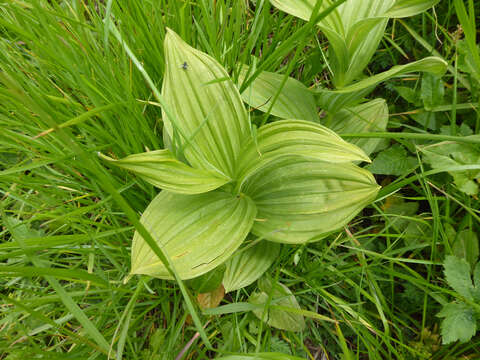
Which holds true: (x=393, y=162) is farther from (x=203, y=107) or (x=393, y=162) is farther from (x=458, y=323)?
(x=203, y=107)

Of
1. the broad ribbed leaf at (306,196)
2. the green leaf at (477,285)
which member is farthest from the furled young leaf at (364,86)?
the green leaf at (477,285)

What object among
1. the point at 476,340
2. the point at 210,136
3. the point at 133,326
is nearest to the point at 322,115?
the point at 210,136

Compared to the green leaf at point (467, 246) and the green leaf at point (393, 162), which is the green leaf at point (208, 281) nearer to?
the green leaf at point (393, 162)

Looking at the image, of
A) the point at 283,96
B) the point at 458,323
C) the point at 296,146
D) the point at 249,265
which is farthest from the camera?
the point at 283,96

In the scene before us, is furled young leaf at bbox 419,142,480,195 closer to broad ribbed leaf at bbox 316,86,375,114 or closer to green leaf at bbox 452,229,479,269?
green leaf at bbox 452,229,479,269

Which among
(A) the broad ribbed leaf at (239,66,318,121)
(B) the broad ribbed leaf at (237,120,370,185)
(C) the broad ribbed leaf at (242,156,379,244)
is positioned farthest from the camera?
(A) the broad ribbed leaf at (239,66,318,121)

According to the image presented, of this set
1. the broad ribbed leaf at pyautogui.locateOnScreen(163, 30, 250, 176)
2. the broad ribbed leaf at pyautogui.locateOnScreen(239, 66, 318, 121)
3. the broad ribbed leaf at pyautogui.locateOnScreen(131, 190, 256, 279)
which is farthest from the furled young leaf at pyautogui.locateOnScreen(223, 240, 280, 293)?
the broad ribbed leaf at pyautogui.locateOnScreen(239, 66, 318, 121)

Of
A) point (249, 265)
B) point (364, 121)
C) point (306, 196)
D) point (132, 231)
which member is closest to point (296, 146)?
point (306, 196)
